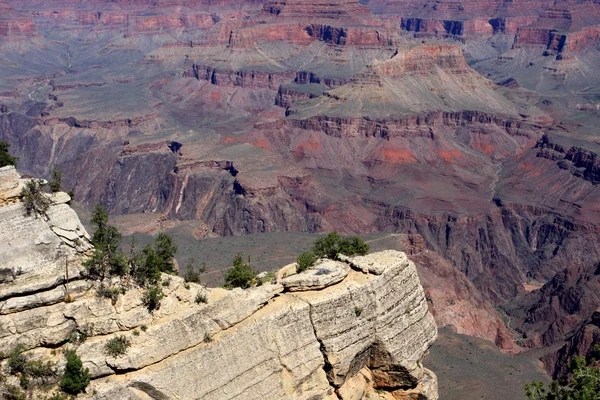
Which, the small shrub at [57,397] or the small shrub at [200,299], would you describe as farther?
the small shrub at [200,299]

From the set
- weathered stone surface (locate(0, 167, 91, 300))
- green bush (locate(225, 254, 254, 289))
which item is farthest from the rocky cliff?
green bush (locate(225, 254, 254, 289))

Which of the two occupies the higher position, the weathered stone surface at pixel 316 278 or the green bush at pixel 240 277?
the weathered stone surface at pixel 316 278

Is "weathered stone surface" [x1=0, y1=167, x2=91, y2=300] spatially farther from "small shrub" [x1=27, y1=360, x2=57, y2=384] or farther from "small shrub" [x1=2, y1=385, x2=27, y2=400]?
"small shrub" [x1=2, y1=385, x2=27, y2=400]

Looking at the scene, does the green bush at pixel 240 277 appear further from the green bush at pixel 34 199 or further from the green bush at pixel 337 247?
Answer: the green bush at pixel 34 199

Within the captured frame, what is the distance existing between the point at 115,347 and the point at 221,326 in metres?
5.29

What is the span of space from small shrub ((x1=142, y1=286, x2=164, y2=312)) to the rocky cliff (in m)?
0.29

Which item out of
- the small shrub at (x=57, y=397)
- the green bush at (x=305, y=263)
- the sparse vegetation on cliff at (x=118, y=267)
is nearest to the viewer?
the small shrub at (x=57, y=397)

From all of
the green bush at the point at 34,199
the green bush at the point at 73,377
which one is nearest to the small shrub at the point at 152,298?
the green bush at the point at 73,377

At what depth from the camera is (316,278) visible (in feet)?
117

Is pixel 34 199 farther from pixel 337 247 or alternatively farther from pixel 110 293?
pixel 337 247

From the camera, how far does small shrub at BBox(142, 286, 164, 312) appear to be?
105ft

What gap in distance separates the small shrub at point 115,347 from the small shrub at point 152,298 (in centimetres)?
234

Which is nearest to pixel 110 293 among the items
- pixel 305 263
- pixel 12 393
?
pixel 12 393

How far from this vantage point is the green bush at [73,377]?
95.2 feet
